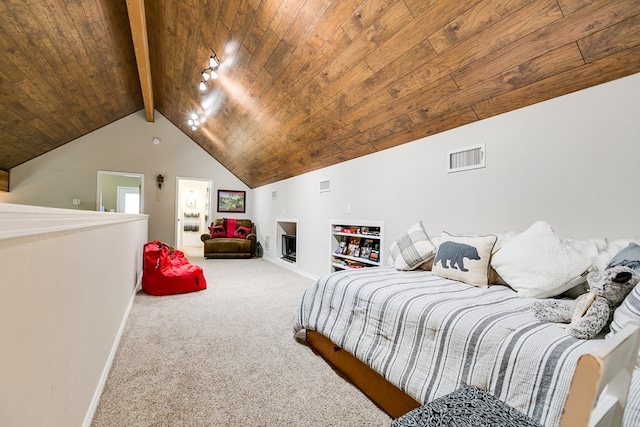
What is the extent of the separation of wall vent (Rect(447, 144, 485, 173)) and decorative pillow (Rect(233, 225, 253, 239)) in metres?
5.56

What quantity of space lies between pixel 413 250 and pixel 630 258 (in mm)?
1273

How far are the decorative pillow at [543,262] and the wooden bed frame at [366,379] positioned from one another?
925mm

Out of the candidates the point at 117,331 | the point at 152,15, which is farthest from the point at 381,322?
the point at 152,15

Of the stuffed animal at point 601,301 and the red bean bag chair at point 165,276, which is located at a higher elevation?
the stuffed animal at point 601,301

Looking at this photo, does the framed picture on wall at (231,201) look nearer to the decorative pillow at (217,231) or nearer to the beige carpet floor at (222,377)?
the decorative pillow at (217,231)

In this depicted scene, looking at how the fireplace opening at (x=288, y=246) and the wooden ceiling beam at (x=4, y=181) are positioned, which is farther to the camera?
the fireplace opening at (x=288, y=246)

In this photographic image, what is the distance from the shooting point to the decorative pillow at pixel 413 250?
2381mm

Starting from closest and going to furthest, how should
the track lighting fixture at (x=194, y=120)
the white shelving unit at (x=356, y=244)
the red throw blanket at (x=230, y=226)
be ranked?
the white shelving unit at (x=356, y=244), the track lighting fixture at (x=194, y=120), the red throw blanket at (x=230, y=226)

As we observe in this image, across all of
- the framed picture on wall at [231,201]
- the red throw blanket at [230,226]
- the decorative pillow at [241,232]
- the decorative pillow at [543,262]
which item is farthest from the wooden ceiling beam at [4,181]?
the decorative pillow at [543,262]

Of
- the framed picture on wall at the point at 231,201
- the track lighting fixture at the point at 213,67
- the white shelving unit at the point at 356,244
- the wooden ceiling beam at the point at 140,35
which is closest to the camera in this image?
the wooden ceiling beam at the point at 140,35

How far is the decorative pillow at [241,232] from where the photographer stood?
7.20 m

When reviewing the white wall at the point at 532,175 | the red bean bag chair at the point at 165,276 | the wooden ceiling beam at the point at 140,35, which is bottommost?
the red bean bag chair at the point at 165,276

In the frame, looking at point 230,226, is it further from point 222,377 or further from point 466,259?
point 466,259

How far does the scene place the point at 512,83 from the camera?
1.98m
